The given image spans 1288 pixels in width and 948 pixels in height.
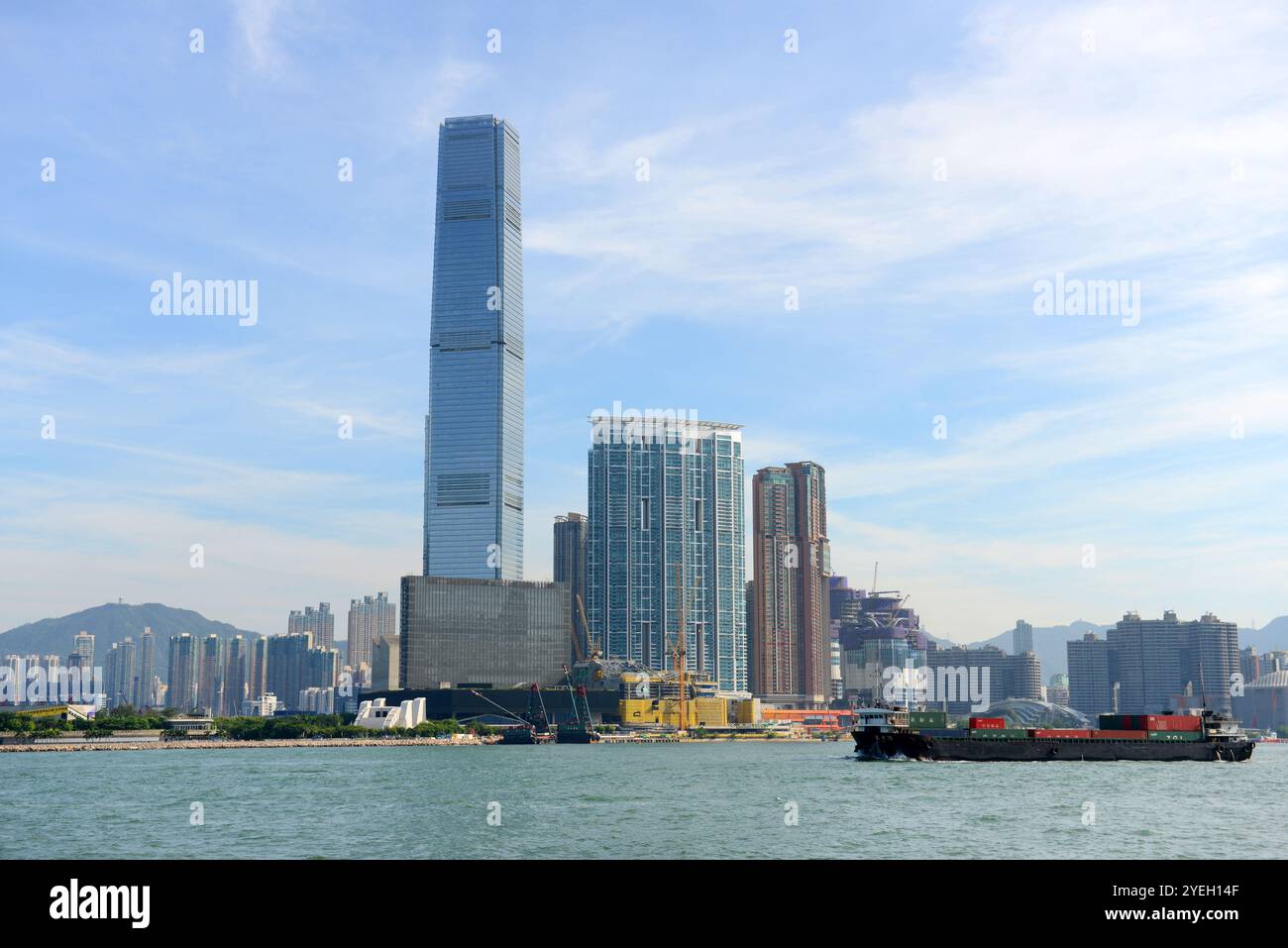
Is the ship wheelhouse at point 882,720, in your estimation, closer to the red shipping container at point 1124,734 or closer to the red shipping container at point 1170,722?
the red shipping container at point 1124,734

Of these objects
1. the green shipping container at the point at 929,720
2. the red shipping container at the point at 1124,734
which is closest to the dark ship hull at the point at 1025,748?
the red shipping container at the point at 1124,734

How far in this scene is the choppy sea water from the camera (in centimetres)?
6066

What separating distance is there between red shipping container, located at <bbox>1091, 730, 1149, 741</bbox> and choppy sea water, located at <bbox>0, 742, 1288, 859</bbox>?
111 ft

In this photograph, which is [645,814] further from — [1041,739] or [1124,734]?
[1124,734]

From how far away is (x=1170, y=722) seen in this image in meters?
181

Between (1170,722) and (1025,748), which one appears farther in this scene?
(1170,722)

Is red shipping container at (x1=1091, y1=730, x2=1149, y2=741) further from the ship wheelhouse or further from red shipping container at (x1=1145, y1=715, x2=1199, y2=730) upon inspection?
the ship wheelhouse

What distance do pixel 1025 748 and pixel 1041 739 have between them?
8.70ft

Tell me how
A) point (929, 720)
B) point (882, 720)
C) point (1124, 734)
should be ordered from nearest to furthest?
1. point (882, 720)
2. point (1124, 734)
3. point (929, 720)

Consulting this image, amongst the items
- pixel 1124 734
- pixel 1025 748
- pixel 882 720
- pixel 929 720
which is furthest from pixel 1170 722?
pixel 882 720

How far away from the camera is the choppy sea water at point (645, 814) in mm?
→ 60656
